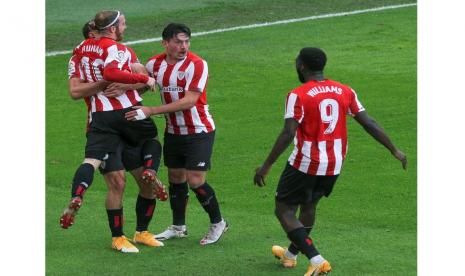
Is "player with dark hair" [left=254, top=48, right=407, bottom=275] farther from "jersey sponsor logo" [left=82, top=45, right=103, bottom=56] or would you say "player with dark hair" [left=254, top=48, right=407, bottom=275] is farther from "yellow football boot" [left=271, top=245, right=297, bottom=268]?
"jersey sponsor logo" [left=82, top=45, right=103, bottom=56]

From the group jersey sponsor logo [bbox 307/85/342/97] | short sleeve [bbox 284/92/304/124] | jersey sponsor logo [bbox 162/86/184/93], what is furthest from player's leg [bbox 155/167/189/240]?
jersey sponsor logo [bbox 307/85/342/97]

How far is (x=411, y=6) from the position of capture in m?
26.4

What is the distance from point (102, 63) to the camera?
11.2m

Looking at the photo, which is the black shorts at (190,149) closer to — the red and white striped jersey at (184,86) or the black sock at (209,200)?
the red and white striped jersey at (184,86)

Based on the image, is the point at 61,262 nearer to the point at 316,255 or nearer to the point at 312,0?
the point at 316,255

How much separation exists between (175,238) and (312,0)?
52.7ft

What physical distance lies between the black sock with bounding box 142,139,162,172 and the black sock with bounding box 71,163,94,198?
22.8 inches

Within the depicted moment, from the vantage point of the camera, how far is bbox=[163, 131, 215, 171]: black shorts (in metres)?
11.6

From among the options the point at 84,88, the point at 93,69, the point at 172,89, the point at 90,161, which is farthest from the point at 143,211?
the point at 93,69

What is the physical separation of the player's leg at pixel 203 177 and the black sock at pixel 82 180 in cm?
101

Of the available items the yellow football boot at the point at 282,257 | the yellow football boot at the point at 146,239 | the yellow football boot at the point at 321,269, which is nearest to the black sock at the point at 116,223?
the yellow football boot at the point at 146,239

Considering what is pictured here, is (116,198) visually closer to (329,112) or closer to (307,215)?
(307,215)

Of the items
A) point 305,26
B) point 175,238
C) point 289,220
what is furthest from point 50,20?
point 289,220

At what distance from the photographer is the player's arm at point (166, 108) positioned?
11.1 meters
